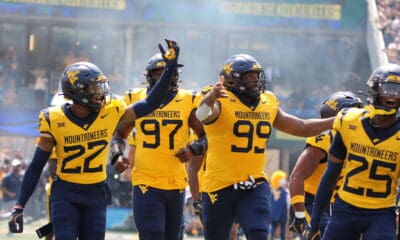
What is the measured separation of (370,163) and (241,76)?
168 cm

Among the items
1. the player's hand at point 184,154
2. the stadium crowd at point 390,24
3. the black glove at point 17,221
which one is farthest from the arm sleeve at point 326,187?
the stadium crowd at point 390,24

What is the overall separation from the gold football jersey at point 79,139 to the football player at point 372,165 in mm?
1841

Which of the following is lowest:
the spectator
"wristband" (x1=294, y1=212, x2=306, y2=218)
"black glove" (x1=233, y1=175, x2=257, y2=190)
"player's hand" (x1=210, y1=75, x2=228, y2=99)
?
the spectator

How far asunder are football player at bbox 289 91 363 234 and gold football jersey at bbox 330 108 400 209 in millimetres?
1478

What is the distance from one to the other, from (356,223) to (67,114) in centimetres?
240

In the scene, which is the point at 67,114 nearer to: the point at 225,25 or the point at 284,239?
the point at 284,239

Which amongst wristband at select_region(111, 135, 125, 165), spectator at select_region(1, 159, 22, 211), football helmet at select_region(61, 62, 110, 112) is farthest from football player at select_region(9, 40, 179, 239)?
spectator at select_region(1, 159, 22, 211)

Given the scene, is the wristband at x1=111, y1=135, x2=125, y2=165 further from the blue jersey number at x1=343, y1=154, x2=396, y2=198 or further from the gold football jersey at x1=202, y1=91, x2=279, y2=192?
the blue jersey number at x1=343, y1=154, x2=396, y2=198

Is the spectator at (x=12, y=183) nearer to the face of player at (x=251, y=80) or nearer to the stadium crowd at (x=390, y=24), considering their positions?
the stadium crowd at (x=390, y=24)

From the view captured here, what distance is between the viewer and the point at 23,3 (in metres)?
25.8

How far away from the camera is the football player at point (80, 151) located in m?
7.91

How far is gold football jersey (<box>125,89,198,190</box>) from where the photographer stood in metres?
9.12

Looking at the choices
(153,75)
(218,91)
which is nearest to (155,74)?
(153,75)

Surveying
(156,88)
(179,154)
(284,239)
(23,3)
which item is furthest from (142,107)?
(23,3)
